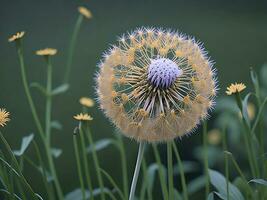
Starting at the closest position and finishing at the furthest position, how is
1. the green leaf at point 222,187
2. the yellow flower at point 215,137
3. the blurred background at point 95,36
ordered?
1. the green leaf at point 222,187
2. the yellow flower at point 215,137
3. the blurred background at point 95,36

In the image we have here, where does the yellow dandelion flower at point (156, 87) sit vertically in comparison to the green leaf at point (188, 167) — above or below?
above

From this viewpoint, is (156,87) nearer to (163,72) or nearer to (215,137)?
(163,72)

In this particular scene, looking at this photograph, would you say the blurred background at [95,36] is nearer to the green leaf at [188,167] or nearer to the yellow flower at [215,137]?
the green leaf at [188,167]

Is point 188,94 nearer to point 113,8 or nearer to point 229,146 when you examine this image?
point 229,146

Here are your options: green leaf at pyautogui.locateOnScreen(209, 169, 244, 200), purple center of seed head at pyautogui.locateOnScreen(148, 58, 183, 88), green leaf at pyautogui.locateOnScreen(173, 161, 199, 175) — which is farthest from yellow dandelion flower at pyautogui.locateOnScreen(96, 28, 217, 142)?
green leaf at pyautogui.locateOnScreen(173, 161, 199, 175)

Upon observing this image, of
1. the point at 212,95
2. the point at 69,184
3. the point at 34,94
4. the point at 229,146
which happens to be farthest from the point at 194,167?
the point at 212,95

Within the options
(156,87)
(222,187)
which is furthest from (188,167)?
(156,87)

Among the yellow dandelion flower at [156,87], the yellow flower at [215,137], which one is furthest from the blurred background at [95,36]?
the yellow dandelion flower at [156,87]
